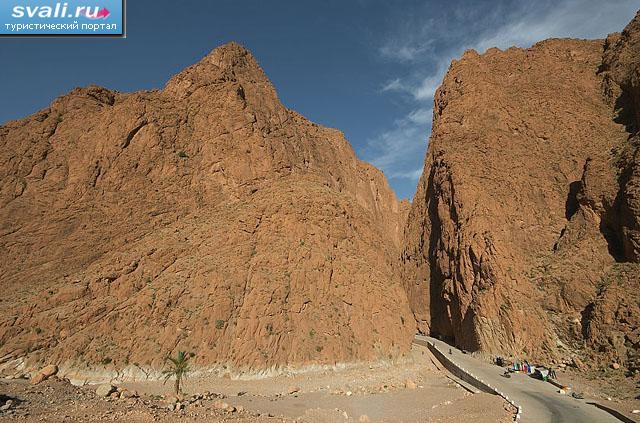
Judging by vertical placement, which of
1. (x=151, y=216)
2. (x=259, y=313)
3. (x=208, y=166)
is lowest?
(x=259, y=313)

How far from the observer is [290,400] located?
21.9 m

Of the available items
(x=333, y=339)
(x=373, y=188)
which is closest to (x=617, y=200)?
(x=333, y=339)

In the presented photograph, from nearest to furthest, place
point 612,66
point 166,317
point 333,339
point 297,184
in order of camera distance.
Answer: point 166,317
point 333,339
point 297,184
point 612,66

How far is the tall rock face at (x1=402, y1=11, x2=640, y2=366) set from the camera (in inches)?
1151

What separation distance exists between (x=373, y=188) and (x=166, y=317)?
59597 mm

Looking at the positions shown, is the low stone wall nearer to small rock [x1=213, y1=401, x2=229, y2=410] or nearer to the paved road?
the paved road

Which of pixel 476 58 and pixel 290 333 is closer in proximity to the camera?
pixel 290 333

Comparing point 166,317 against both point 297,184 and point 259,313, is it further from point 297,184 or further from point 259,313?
point 297,184

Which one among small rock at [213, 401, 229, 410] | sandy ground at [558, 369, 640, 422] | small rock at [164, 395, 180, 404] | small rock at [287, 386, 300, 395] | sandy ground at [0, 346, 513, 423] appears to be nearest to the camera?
sandy ground at [0, 346, 513, 423]

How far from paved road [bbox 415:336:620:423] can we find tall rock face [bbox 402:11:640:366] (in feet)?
16.4

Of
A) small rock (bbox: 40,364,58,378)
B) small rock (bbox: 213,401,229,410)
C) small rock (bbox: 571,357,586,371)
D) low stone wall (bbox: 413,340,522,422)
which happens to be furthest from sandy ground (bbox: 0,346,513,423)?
small rock (bbox: 571,357,586,371)

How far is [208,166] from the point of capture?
38.6m

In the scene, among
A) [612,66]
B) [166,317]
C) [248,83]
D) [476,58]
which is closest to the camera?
[166,317]

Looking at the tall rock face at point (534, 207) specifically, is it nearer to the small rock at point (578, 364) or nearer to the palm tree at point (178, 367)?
the small rock at point (578, 364)
